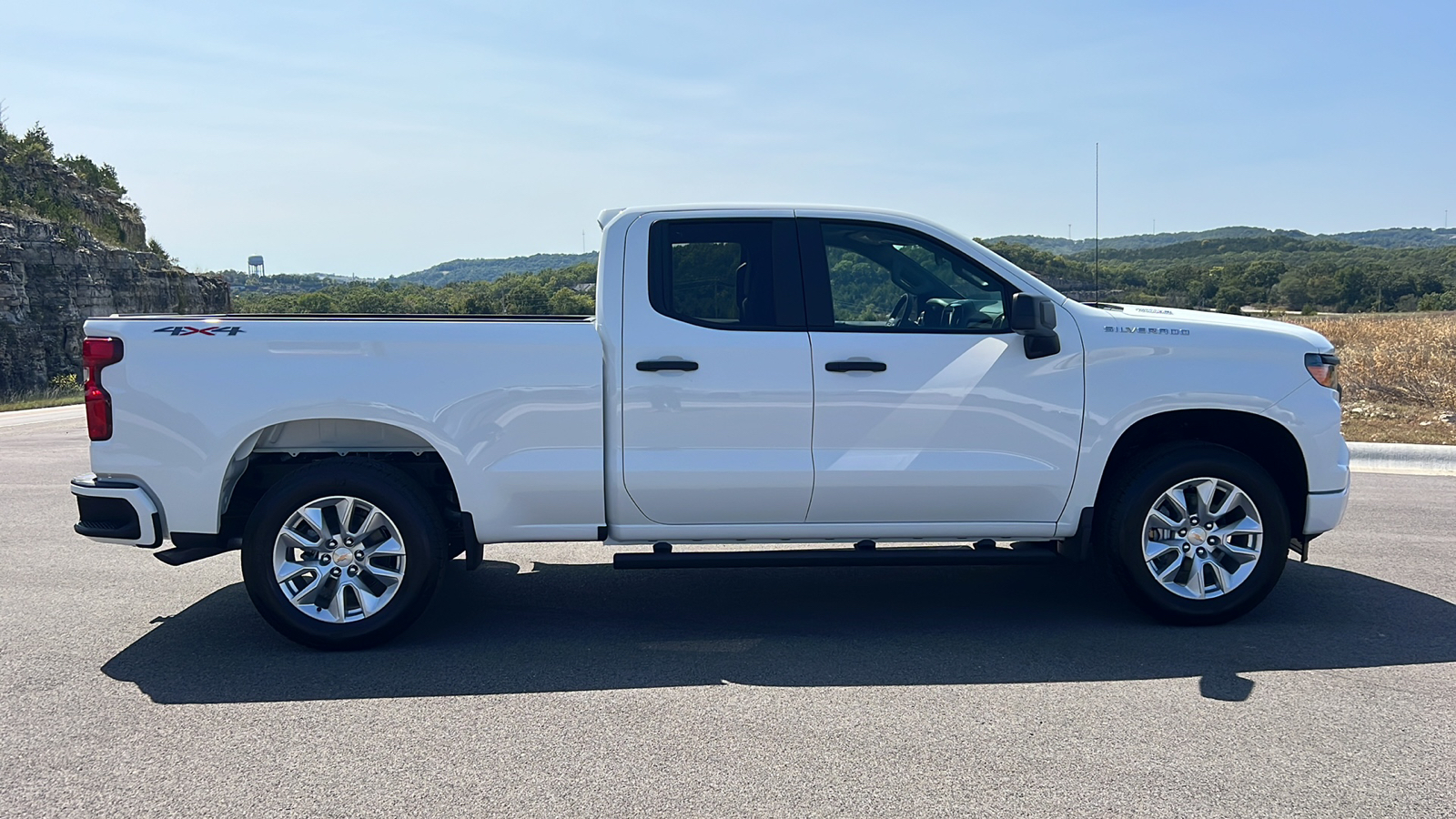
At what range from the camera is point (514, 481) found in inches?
206

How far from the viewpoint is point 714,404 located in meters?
5.24

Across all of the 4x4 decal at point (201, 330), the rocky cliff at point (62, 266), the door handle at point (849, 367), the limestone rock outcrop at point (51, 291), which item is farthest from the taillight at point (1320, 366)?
the limestone rock outcrop at point (51, 291)

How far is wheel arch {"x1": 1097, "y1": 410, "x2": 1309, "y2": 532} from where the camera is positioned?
18.3ft

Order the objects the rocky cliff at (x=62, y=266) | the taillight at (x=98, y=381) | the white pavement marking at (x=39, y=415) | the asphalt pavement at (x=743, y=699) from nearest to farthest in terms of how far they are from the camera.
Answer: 1. the asphalt pavement at (x=743, y=699)
2. the taillight at (x=98, y=381)
3. the white pavement marking at (x=39, y=415)
4. the rocky cliff at (x=62, y=266)

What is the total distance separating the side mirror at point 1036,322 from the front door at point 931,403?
0.07 m

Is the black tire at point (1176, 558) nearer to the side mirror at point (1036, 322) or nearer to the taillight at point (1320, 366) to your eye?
the taillight at point (1320, 366)

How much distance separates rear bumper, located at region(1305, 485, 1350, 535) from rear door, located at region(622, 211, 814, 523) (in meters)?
2.51

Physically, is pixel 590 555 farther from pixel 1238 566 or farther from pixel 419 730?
pixel 1238 566

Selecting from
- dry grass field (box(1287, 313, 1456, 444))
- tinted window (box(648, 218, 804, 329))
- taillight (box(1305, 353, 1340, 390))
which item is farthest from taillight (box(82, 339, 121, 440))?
dry grass field (box(1287, 313, 1456, 444))

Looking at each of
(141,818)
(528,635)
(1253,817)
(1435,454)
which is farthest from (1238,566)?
(1435,454)

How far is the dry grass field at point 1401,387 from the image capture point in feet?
41.3

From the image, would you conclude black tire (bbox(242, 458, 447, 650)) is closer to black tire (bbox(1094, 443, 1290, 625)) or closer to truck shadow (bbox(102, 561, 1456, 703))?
truck shadow (bbox(102, 561, 1456, 703))

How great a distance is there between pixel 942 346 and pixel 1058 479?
2.83ft

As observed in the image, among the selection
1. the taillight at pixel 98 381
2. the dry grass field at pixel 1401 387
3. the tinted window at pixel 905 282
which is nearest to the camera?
the taillight at pixel 98 381
